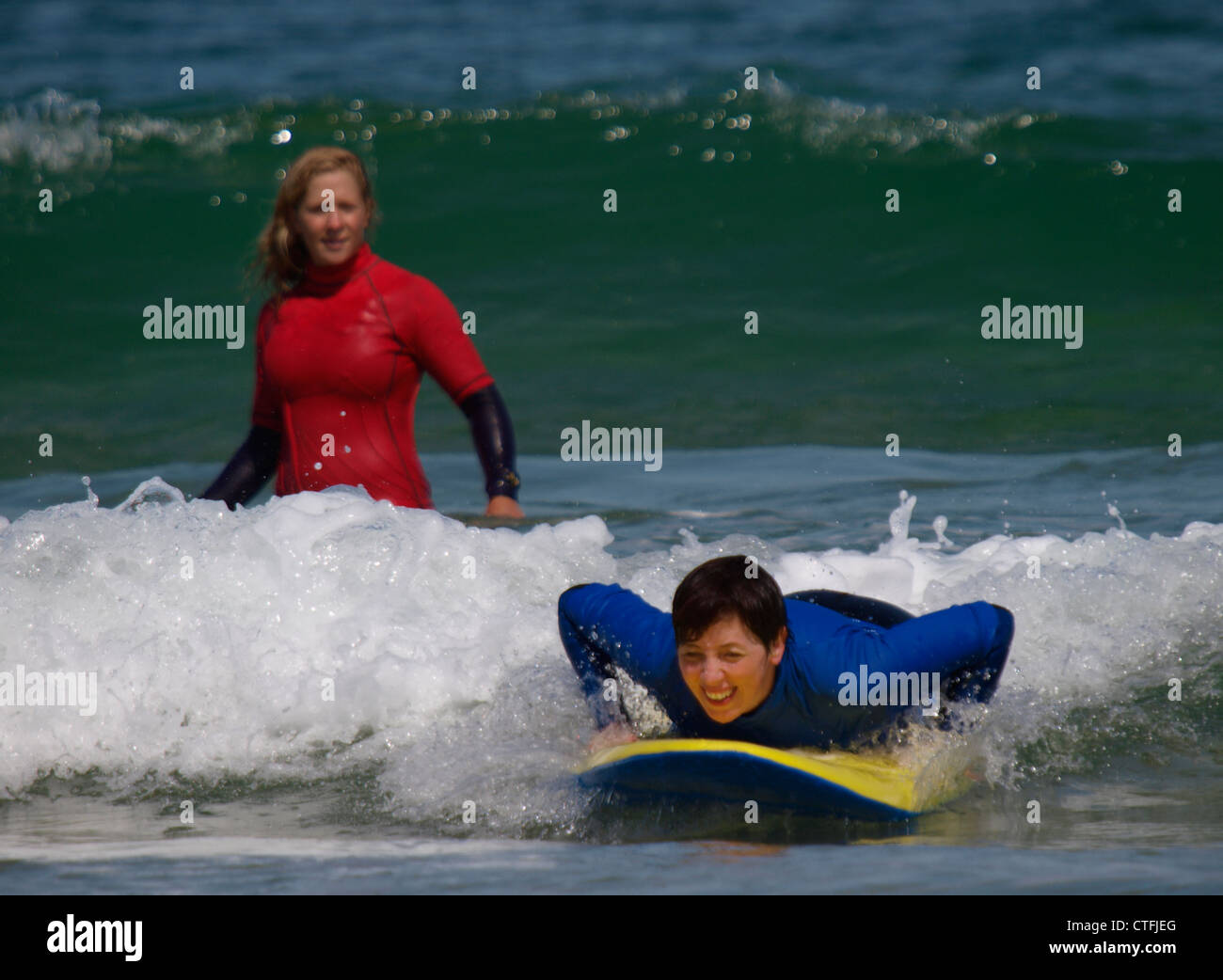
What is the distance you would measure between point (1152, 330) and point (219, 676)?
885 centimetres

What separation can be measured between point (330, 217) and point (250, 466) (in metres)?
0.92

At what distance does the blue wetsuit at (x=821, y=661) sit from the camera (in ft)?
12.3

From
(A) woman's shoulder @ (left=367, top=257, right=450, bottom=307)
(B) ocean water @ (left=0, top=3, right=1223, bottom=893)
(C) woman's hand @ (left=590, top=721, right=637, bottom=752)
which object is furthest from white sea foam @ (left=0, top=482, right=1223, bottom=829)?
(A) woman's shoulder @ (left=367, top=257, right=450, bottom=307)

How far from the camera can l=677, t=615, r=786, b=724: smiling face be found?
143 inches

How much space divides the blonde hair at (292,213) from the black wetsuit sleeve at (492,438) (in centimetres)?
69

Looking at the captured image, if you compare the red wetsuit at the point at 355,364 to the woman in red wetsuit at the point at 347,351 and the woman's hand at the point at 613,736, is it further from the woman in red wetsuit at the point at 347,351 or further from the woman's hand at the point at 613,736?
the woman's hand at the point at 613,736

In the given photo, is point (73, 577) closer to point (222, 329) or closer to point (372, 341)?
point (372, 341)

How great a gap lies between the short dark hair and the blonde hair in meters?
2.05

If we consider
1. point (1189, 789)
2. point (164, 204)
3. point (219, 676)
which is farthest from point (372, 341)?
point (164, 204)

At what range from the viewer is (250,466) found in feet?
17.2
